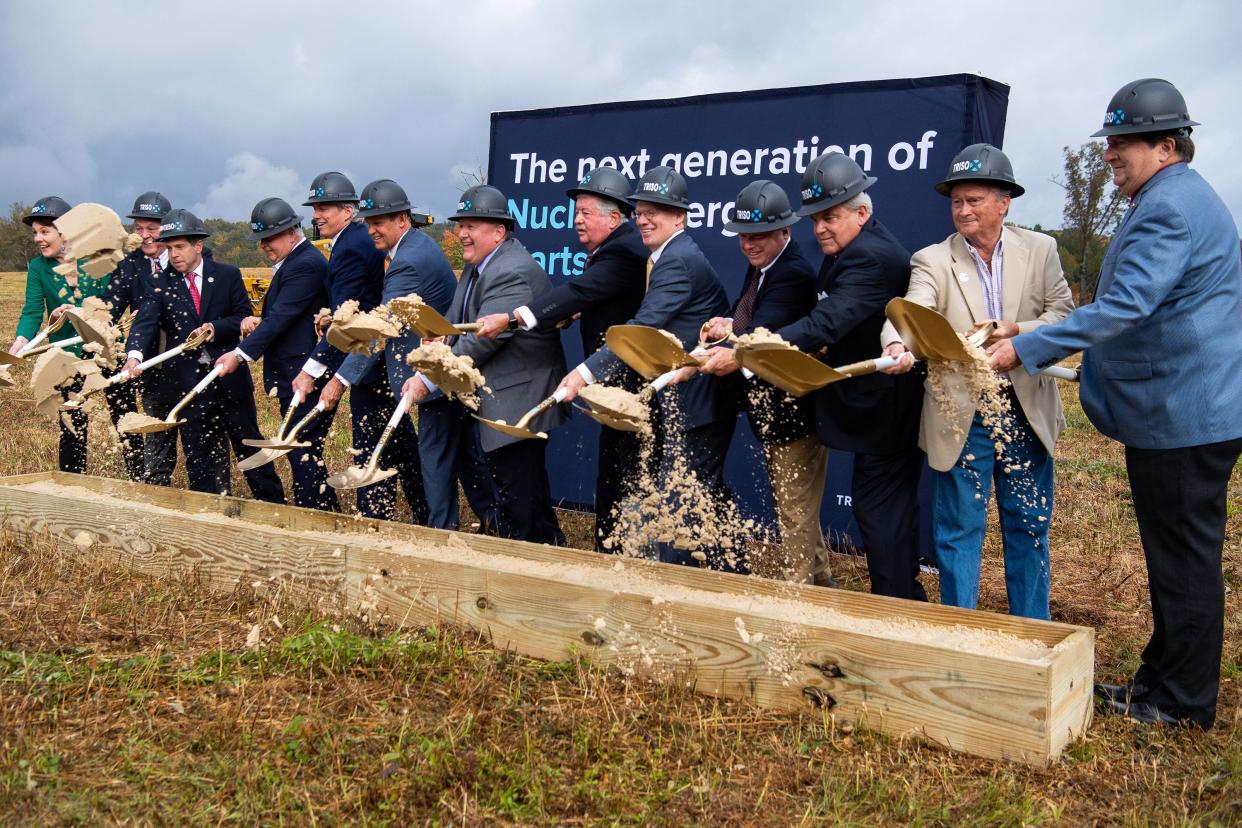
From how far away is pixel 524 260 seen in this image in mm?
5727

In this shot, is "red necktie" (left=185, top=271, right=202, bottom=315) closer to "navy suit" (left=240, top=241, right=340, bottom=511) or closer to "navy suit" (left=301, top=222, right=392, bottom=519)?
"navy suit" (left=240, top=241, right=340, bottom=511)

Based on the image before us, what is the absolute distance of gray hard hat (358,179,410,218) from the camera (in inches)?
238

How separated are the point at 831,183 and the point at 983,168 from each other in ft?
2.08

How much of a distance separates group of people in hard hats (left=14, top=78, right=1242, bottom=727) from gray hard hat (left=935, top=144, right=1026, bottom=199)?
12mm

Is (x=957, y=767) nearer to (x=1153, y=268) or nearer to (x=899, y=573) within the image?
(x=899, y=573)

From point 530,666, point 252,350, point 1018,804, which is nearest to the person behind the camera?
point 1018,804

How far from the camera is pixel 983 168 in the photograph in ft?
13.9

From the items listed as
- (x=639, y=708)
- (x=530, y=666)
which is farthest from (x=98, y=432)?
(x=639, y=708)

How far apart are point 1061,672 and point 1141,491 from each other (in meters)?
0.91

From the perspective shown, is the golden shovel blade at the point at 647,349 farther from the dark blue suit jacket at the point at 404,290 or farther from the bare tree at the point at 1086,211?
the bare tree at the point at 1086,211

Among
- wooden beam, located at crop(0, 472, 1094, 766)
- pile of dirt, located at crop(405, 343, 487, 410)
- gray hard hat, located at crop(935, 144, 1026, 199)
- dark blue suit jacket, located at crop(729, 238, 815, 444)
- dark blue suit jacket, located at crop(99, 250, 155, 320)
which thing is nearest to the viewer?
wooden beam, located at crop(0, 472, 1094, 766)

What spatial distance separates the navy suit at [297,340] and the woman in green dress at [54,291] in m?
1.75

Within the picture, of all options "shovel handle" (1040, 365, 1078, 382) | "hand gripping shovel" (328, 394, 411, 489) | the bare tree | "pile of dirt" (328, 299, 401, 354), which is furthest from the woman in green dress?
the bare tree

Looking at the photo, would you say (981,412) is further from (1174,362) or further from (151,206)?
(151,206)
